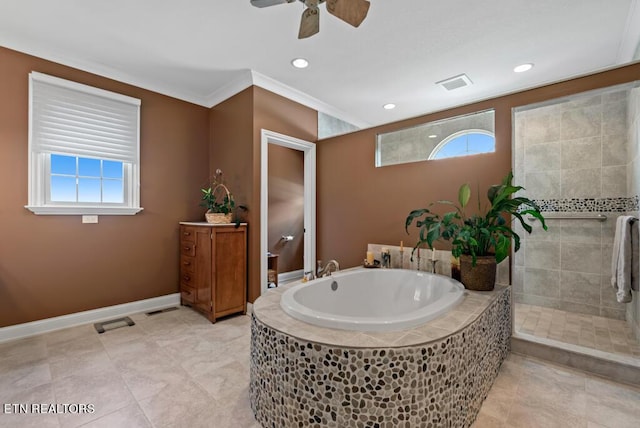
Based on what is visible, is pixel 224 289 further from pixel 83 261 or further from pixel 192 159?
pixel 192 159

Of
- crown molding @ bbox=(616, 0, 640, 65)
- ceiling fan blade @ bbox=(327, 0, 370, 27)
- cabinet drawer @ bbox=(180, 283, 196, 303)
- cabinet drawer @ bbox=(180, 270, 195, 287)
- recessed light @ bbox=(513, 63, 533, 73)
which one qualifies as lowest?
cabinet drawer @ bbox=(180, 283, 196, 303)

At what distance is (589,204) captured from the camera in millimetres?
2973

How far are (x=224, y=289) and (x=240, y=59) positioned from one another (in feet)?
7.79

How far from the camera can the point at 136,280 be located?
3.17 m

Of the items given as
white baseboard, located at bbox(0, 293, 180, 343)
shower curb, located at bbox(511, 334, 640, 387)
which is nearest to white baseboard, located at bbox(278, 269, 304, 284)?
white baseboard, located at bbox(0, 293, 180, 343)

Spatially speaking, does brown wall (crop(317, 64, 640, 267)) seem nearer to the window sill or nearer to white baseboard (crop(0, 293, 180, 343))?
white baseboard (crop(0, 293, 180, 343))

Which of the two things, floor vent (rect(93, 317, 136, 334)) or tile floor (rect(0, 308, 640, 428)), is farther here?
floor vent (rect(93, 317, 136, 334))

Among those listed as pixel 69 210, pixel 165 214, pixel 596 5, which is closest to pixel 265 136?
pixel 165 214

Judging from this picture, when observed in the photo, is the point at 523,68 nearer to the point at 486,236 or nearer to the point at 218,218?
the point at 486,236

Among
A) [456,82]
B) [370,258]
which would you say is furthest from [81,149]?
[456,82]

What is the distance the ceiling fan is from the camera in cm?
150

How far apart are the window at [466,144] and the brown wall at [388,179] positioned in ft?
0.19

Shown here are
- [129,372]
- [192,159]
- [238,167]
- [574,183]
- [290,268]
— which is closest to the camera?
[129,372]

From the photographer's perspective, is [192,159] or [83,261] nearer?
[83,261]
